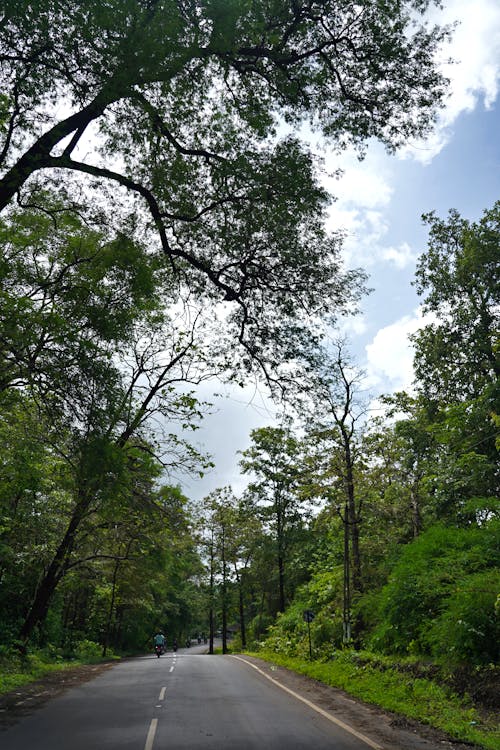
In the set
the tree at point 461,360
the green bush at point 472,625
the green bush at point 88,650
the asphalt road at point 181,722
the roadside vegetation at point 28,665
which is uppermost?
the tree at point 461,360

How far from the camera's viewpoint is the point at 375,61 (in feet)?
25.1

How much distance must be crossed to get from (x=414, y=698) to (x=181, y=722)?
4.25m

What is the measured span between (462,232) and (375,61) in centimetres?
1806

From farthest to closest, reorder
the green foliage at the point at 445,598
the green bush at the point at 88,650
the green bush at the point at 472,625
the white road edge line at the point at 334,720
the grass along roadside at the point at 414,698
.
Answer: the green bush at the point at 88,650 → the green foliage at the point at 445,598 → the green bush at the point at 472,625 → the grass along roadside at the point at 414,698 → the white road edge line at the point at 334,720

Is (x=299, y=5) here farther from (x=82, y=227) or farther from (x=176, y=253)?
(x=82, y=227)

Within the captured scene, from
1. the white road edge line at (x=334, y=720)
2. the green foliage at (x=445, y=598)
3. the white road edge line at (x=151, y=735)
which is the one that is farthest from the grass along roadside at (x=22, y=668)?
the green foliage at (x=445, y=598)

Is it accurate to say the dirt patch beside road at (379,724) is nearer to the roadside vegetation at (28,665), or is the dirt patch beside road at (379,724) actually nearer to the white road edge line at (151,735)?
the white road edge line at (151,735)

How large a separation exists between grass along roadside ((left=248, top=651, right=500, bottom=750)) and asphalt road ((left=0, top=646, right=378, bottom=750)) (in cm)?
130

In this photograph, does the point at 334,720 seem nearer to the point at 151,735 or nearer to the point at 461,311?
the point at 151,735

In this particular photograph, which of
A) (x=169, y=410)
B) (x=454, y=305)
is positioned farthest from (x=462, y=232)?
(x=169, y=410)

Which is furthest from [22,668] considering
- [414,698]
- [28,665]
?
[414,698]

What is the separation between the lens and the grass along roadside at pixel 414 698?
718 centimetres

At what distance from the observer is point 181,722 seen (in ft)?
27.3

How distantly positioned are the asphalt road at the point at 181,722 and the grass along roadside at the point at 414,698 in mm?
1304
